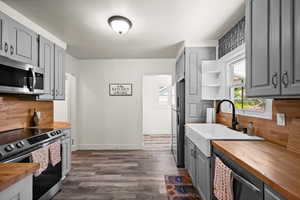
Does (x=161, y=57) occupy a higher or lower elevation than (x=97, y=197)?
higher

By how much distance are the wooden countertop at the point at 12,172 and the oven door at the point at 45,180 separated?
0.77m

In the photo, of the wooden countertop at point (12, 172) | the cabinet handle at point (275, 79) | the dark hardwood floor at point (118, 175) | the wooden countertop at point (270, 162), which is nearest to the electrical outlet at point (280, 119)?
the wooden countertop at point (270, 162)

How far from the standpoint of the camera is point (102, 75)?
5.04m

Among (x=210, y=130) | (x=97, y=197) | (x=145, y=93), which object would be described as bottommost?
(x=97, y=197)

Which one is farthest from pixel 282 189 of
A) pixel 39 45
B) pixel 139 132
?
pixel 139 132

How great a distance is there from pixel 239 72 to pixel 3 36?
314 cm

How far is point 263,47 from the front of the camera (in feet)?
4.84

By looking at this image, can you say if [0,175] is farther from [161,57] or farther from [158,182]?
[161,57]

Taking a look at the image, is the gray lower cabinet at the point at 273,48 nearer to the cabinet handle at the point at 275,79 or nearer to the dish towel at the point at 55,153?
the cabinet handle at the point at 275,79

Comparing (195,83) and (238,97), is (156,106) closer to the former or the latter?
(195,83)

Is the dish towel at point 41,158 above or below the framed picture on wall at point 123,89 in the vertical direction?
below

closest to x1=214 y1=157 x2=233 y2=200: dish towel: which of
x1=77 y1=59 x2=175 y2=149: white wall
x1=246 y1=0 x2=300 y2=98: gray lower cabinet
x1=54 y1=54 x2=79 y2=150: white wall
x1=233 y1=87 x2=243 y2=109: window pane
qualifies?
x1=246 y1=0 x2=300 y2=98: gray lower cabinet

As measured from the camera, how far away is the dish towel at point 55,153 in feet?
7.79

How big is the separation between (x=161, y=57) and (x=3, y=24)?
3425mm
